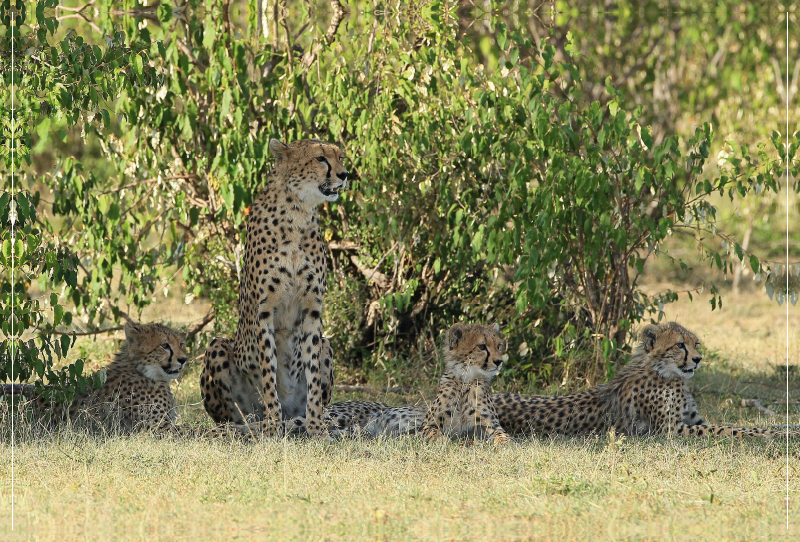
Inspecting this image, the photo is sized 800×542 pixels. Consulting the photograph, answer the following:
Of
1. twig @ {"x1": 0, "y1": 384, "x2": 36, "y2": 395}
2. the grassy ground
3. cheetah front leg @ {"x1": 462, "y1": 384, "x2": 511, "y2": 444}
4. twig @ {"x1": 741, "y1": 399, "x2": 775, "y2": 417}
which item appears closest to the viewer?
the grassy ground

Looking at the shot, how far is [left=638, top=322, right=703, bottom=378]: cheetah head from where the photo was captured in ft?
19.2

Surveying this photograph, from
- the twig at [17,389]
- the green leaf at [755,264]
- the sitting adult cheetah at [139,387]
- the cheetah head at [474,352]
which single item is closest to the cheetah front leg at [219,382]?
the sitting adult cheetah at [139,387]

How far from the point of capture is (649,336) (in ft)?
19.5

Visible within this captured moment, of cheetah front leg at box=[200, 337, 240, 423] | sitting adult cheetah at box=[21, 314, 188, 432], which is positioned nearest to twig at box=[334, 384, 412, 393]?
cheetah front leg at box=[200, 337, 240, 423]

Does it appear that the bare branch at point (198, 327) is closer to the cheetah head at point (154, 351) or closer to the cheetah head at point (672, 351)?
the cheetah head at point (154, 351)

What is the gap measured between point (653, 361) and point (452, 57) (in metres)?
2.13

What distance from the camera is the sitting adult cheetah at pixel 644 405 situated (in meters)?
5.80

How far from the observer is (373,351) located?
7621 mm

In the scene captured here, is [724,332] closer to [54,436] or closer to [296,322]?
[296,322]

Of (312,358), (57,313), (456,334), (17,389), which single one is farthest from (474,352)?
(17,389)

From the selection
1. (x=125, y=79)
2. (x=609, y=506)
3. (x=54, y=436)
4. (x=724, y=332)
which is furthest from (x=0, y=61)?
(x=724, y=332)

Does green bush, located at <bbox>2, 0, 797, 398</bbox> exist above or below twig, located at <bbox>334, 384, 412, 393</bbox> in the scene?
above

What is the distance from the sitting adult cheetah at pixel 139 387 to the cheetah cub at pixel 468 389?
1379mm

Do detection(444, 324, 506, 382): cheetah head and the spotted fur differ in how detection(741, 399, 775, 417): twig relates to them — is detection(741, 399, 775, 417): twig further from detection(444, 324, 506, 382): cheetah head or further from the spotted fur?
the spotted fur
